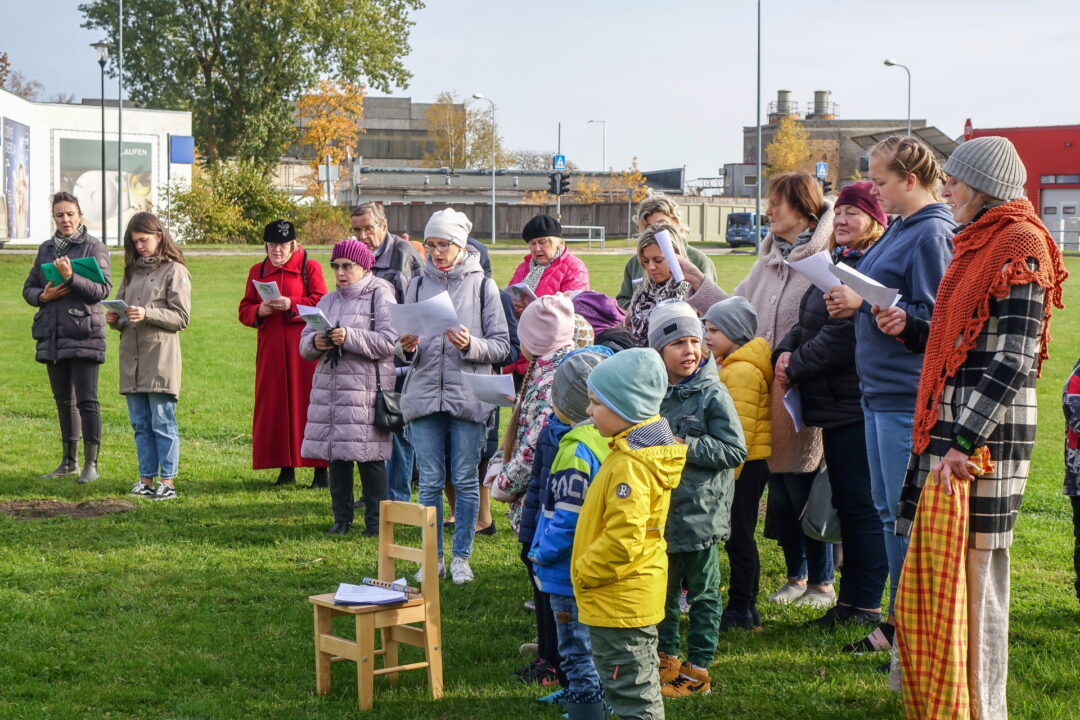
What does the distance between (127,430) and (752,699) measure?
940 cm

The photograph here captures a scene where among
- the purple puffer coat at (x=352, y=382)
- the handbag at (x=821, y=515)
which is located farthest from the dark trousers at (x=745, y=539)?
the purple puffer coat at (x=352, y=382)

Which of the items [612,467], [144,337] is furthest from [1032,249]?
[144,337]

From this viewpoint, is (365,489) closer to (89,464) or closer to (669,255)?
(669,255)

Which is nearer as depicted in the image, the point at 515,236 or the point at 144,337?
the point at 144,337

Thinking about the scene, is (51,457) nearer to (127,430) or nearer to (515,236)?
(127,430)

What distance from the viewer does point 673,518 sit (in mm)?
5238

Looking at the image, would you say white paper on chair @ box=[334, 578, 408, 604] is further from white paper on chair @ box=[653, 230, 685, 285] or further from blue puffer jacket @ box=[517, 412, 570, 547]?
white paper on chair @ box=[653, 230, 685, 285]

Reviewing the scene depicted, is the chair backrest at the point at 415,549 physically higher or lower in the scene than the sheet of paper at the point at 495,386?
lower

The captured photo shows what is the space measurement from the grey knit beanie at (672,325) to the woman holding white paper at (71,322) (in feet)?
19.9

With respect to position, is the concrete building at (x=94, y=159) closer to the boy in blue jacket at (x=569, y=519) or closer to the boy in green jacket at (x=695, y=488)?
the boy in green jacket at (x=695, y=488)

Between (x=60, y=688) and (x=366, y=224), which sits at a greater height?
(x=366, y=224)

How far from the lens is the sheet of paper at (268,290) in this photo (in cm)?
898

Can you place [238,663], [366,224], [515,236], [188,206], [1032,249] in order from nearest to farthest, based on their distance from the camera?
[1032,249]
[238,663]
[366,224]
[188,206]
[515,236]

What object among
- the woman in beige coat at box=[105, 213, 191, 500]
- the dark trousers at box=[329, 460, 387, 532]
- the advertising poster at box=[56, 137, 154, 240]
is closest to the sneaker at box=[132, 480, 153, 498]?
the woman in beige coat at box=[105, 213, 191, 500]
